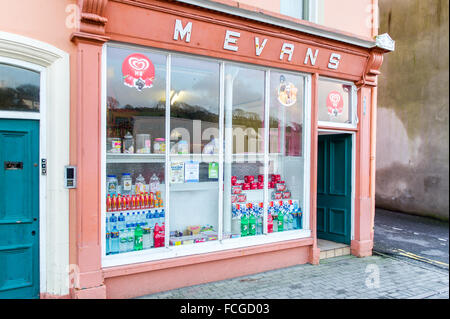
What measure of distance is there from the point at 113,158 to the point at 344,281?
164 inches

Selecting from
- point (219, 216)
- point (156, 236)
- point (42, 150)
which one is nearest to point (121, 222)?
point (156, 236)

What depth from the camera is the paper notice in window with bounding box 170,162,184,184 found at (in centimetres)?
507

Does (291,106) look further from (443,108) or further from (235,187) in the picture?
(443,108)

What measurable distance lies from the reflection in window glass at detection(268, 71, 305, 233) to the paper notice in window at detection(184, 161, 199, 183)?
60.0 inches

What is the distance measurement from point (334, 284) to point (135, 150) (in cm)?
380

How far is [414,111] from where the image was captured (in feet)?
11.1

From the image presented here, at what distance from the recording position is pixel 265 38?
212 inches

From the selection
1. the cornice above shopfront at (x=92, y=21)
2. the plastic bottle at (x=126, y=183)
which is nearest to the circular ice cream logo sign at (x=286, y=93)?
the plastic bottle at (x=126, y=183)

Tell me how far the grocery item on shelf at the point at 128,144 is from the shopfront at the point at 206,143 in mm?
15

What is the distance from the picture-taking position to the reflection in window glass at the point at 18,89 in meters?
4.00

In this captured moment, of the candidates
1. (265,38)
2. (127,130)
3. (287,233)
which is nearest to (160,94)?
(127,130)

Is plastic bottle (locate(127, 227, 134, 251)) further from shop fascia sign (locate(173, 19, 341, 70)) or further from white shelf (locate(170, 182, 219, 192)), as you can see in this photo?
shop fascia sign (locate(173, 19, 341, 70))

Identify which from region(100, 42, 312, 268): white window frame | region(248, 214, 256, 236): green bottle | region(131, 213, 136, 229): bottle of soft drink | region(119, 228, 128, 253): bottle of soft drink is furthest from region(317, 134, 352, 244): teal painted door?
region(119, 228, 128, 253): bottle of soft drink

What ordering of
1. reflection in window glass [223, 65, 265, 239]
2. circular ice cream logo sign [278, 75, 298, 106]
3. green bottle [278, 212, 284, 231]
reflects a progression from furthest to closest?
green bottle [278, 212, 284, 231] < circular ice cream logo sign [278, 75, 298, 106] < reflection in window glass [223, 65, 265, 239]
